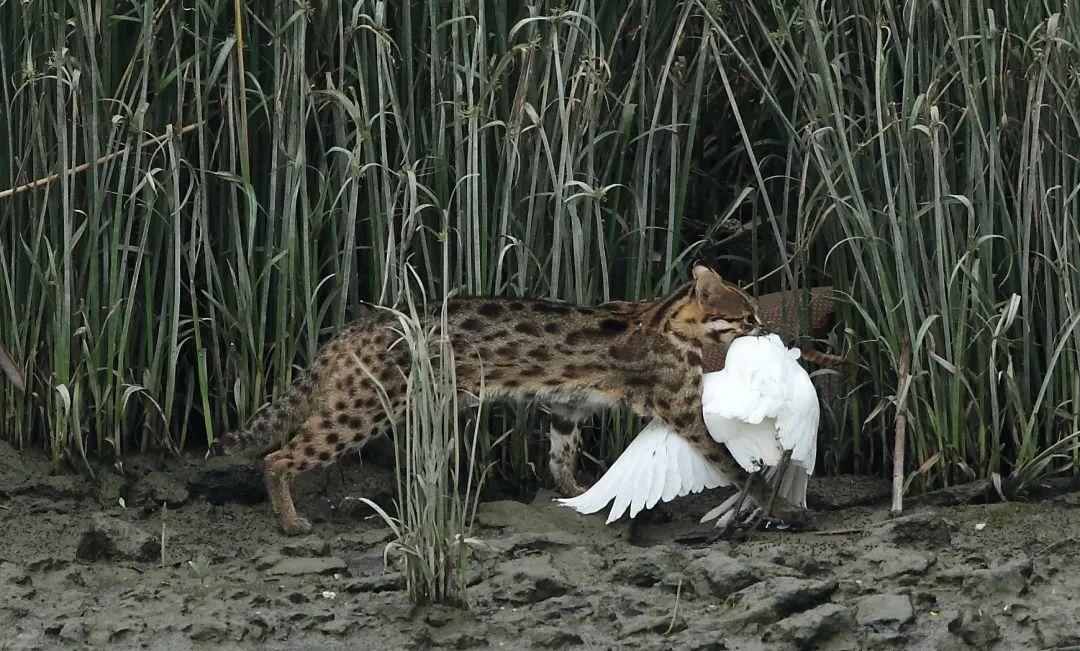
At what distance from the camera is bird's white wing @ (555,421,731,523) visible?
5.96 metres

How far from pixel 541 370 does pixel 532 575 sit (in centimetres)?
127

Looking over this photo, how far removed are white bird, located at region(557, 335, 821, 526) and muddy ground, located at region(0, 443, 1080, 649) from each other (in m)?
0.16

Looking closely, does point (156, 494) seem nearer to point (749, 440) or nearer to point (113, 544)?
point (113, 544)

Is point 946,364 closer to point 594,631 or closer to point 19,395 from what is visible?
point 594,631

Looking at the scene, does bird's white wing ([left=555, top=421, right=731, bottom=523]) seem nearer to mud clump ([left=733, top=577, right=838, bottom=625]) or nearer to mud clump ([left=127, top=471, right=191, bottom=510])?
mud clump ([left=733, top=577, right=838, bottom=625])

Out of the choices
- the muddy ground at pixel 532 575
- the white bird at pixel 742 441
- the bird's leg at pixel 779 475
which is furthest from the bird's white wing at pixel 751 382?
the muddy ground at pixel 532 575

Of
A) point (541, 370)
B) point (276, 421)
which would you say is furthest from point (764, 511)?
point (276, 421)

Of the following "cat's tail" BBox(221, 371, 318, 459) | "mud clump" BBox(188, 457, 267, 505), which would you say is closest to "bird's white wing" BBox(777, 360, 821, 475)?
"cat's tail" BBox(221, 371, 318, 459)

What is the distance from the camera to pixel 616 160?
674 cm

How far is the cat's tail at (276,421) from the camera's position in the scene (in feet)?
20.7

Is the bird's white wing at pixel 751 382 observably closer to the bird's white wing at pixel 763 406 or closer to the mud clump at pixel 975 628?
the bird's white wing at pixel 763 406

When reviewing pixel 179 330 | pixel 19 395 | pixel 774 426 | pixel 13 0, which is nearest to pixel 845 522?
pixel 774 426

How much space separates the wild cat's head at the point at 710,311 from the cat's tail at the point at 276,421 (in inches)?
53.7

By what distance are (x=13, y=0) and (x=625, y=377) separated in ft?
8.71
